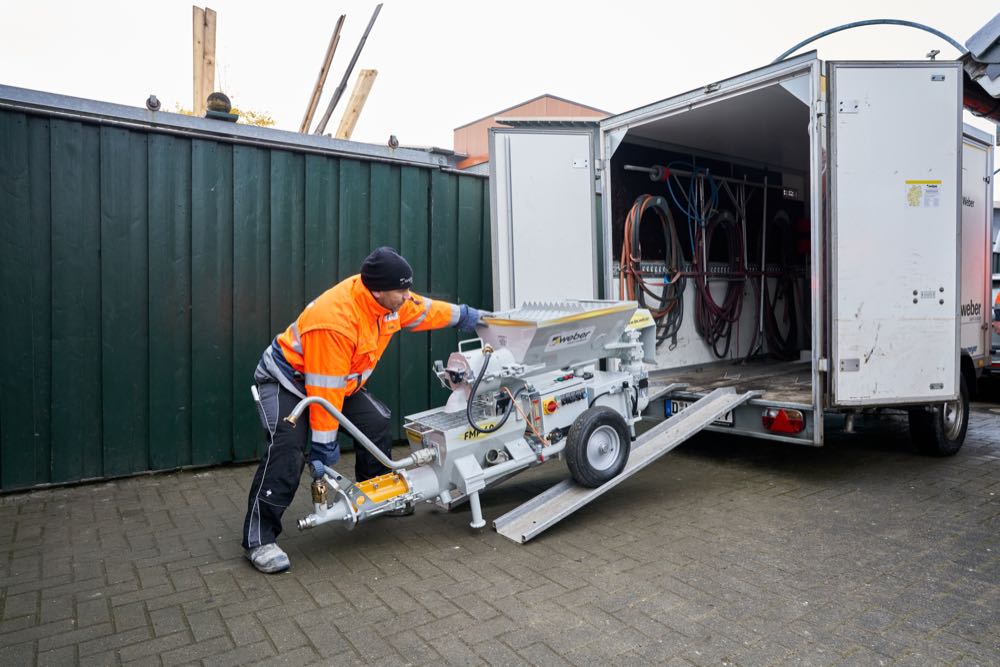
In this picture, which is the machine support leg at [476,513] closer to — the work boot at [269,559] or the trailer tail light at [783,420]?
the work boot at [269,559]

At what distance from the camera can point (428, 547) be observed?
3.76 meters

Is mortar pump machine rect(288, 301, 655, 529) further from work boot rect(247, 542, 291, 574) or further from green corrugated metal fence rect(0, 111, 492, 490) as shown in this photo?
green corrugated metal fence rect(0, 111, 492, 490)

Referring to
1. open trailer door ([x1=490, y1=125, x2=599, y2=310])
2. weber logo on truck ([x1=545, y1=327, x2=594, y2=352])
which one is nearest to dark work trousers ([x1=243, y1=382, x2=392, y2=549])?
weber logo on truck ([x1=545, y1=327, x2=594, y2=352])

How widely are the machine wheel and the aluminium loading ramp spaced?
74mm

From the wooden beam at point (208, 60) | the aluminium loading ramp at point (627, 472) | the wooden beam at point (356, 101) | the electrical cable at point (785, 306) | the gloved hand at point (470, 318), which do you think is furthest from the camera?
the wooden beam at point (356, 101)

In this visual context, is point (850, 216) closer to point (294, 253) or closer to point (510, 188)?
point (510, 188)

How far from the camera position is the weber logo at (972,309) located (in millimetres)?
5781

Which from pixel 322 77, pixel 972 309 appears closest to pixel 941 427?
pixel 972 309

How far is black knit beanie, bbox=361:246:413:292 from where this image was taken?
3.45 metres

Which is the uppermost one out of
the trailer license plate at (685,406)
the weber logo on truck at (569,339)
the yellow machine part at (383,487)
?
the weber logo on truck at (569,339)

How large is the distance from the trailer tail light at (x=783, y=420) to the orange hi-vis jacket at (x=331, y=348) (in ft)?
8.77

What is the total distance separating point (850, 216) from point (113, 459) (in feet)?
17.4

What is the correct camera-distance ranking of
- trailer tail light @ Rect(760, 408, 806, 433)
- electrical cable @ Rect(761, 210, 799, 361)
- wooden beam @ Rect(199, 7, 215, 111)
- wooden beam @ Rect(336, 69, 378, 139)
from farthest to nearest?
wooden beam @ Rect(336, 69, 378, 139)
electrical cable @ Rect(761, 210, 799, 361)
wooden beam @ Rect(199, 7, 215, 111)
trailer tail light @ Rect(760, 408, 806, 433)

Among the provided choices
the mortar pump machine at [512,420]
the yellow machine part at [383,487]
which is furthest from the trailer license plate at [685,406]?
the yellow machine part at [383,487]
